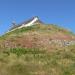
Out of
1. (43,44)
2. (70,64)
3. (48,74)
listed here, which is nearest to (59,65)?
(70,64)

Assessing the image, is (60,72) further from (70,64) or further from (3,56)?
(3,56)

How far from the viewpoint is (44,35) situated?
51.6 meters

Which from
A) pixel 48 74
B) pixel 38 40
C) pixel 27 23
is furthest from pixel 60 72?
pixel 27 23

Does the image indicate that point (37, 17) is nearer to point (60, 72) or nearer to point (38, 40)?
point (38, 40)

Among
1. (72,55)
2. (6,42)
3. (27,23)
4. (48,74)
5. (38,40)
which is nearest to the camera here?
(48,74)

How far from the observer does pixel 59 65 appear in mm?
25281

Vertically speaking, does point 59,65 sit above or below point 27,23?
below

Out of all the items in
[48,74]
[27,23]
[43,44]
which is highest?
[27,23]

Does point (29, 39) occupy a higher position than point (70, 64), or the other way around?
point (29, 39)

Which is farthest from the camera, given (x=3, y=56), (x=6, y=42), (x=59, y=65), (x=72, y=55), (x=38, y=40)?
(x=38, y=40)

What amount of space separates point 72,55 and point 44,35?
20860mm

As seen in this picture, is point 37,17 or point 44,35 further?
point 37,17

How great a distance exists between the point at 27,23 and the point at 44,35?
1841cm

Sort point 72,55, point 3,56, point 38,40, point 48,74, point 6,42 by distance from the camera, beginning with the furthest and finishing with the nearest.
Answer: point 38,40 < point 6,42 < point 72,55 < point 3,56 < point 48,74
